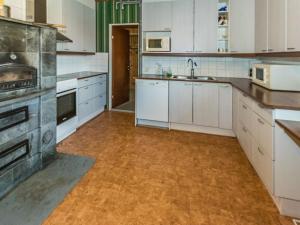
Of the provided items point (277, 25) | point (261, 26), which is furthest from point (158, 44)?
point (277, 25)

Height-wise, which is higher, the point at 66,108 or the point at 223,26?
the point at 223,26

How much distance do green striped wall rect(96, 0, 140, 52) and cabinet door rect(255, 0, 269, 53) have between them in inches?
111

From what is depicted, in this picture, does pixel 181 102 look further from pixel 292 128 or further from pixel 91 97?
pixel 292 128

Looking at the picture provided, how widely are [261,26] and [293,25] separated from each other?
1244mm

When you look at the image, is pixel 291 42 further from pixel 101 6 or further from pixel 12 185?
pixel 101 6

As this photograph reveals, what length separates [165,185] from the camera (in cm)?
264

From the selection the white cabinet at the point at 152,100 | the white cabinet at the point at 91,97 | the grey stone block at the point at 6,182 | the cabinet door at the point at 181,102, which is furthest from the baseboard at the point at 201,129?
the grey stone block at the point at 6,182

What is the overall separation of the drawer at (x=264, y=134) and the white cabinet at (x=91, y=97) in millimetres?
3258

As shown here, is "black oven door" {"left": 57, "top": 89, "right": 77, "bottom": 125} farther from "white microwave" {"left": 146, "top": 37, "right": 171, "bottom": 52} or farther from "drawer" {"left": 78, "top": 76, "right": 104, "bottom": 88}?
"white microwave" {"left": 146, "top": 37, "right": 171, "bottom": 52}

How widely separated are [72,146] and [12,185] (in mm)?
1339

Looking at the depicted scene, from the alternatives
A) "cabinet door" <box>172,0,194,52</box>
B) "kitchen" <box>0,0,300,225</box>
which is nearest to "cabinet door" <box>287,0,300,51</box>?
"kitchen" <box>0,0,300,225</box>

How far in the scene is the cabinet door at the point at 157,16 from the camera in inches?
187

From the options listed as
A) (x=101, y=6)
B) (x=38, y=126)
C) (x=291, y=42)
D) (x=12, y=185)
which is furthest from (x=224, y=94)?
(x=101, y=6)

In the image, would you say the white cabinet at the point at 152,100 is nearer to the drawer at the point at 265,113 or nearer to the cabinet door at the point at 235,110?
the cabinet door at the point at 235,110
